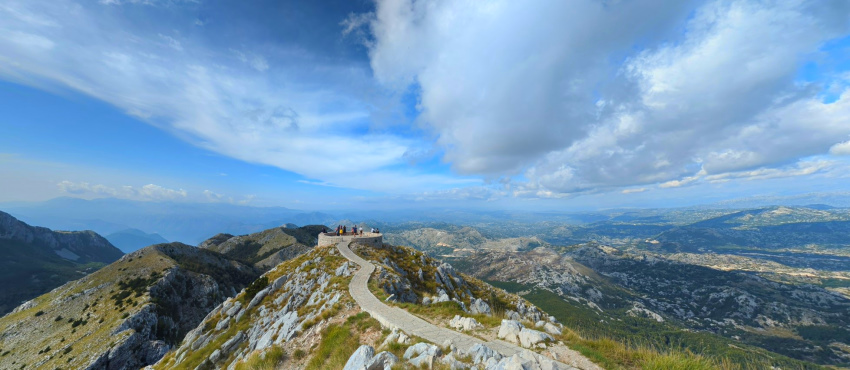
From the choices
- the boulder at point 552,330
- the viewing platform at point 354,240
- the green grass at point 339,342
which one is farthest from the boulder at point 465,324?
the viewing platform at point 354,240

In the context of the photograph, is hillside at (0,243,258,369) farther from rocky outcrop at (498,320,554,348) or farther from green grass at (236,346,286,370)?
rocky outcrop at (498,320,554,348)

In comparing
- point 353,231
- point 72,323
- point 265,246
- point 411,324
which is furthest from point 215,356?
point 265,246

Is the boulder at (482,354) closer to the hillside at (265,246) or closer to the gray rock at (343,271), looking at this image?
the gray rock at (343,271)

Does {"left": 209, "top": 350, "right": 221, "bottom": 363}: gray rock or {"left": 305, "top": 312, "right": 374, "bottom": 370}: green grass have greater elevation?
{"left": 305, "top": 312, "right": 374, "bottom": 370}: green grass

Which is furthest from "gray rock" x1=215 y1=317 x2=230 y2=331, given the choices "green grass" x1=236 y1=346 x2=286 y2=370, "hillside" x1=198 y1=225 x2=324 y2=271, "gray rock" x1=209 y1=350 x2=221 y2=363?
"hillside" x1=198 y1=225 x2=324 y2=271

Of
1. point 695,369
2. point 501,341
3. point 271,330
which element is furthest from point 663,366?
point 271,330
